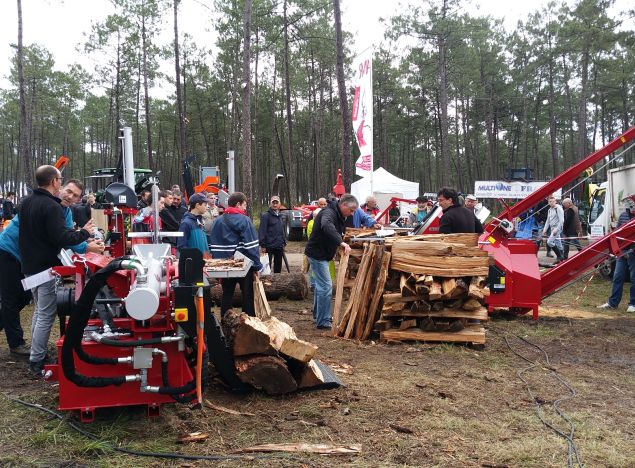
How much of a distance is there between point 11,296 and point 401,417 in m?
4.35

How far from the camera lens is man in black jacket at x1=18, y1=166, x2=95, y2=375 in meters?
4.84

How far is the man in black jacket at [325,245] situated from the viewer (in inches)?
284

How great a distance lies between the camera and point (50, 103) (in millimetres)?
43031

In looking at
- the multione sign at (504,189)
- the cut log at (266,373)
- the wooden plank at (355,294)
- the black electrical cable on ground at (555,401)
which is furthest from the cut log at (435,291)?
the multione sign at (504,189)

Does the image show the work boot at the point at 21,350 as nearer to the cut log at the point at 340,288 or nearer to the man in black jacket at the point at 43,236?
the man in black jacket at the point at 43,236

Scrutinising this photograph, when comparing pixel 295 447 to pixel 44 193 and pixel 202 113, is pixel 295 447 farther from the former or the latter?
pixel 202 113

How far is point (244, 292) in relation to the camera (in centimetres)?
694

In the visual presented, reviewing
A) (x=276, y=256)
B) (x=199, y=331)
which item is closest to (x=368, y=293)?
(x=199, y=331)

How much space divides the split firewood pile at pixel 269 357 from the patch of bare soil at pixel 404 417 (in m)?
0.15

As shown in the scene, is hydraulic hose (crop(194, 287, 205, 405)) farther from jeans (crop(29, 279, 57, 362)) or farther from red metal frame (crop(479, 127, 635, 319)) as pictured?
red metal frame (crop(479, 127, 635, 319))

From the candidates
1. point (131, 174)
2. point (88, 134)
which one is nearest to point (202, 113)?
point (88, 134)

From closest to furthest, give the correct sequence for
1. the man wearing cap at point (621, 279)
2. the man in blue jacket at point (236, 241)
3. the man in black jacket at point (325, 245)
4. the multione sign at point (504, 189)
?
the man in blue jacket at point (236, 241), the man in black jacket at point (325, 245), the man wearing cap at point (621, 279), the multione sign at point (504, 189)

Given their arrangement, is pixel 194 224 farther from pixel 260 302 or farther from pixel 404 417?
pixel 404 417

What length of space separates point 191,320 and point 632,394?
427cm
